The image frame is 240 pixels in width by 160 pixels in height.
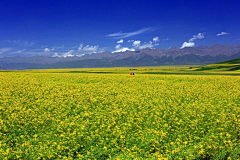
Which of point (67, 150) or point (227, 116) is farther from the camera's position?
point (227, 116)

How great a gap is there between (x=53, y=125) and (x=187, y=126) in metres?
8.27

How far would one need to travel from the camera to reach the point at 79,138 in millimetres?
7855

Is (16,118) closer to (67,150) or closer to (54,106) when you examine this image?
(54,106)

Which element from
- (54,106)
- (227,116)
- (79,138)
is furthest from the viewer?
(54,106)

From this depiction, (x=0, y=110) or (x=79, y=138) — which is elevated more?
(x=0, y=110)

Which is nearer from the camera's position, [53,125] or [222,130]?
[222,130]

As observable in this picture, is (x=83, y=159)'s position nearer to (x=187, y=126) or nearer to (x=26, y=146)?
(x=26, y=146)

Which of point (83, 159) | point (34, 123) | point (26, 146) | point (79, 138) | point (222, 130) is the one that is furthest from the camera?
point (34, 123)

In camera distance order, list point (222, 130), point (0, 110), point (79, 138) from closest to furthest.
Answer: point (79, 138) < point (222, 130) < point (0, 110)

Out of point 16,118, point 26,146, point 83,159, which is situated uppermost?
point 16,118

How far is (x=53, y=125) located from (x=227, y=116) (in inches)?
466

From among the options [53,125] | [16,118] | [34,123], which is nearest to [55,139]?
[53,125]

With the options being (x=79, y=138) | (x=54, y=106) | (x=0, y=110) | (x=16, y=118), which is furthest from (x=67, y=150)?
(x=0, y=110)

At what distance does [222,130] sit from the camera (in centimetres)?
882
